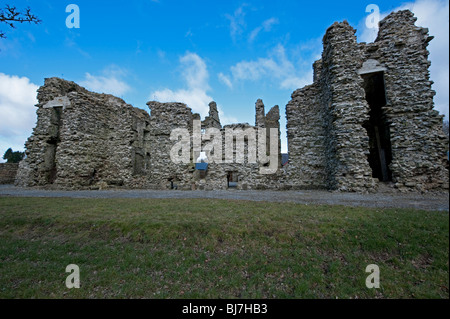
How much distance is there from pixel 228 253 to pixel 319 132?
13.0m

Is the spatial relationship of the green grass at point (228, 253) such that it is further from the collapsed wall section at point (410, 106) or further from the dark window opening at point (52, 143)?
the dark window opening at point (52, 143)

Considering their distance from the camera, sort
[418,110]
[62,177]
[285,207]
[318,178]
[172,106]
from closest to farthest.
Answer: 1. [285,207]
2. [418,110]
3. [318,178]
4. [62,177]
5. [172,106]

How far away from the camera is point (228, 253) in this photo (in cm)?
464

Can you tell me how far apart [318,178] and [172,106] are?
13082mm

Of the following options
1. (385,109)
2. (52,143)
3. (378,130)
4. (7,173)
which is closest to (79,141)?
(52,143)

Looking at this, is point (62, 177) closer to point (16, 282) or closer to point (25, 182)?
point (25, 182)

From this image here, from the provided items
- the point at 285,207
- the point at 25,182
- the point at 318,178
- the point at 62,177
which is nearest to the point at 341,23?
the point at 318,178

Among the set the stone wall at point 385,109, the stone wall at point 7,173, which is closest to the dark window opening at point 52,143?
the stone wall at point 7,173

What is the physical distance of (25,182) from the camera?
16.3 m

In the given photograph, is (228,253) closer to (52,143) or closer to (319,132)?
(319,132)

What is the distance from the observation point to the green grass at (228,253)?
3627 mm

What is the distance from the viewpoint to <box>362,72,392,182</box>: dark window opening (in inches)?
524
